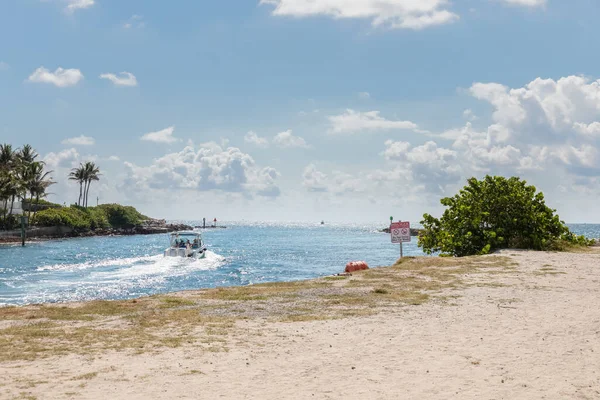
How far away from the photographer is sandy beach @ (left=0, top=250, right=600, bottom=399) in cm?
748

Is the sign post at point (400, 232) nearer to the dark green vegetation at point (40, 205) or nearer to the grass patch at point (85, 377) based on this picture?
the grass patch at point (85, 377)

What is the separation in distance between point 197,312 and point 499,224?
2282 cm

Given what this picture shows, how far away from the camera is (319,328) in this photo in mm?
11469

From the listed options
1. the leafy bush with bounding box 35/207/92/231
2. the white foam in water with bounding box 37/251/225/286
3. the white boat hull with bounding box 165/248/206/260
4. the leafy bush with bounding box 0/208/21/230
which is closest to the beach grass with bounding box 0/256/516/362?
the white foam in water with bounding box 37/251/225/286

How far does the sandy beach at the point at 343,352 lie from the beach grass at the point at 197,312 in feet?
0.24

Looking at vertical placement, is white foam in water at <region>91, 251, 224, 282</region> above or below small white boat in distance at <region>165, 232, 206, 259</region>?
below

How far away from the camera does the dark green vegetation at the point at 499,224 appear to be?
3000 cm

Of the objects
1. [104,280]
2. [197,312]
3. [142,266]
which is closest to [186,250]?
[142,266]

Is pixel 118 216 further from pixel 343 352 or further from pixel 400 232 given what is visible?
pixel 343 352

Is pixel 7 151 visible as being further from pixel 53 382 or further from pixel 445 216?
pixel 53 382

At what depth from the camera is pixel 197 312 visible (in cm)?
1362

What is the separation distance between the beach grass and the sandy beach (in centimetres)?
7

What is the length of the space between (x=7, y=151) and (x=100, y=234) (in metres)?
35.2

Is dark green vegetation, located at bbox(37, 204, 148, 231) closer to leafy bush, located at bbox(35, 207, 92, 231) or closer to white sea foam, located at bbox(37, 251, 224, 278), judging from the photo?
leafy bush, located at bbox(35, 207, 92, 231)
